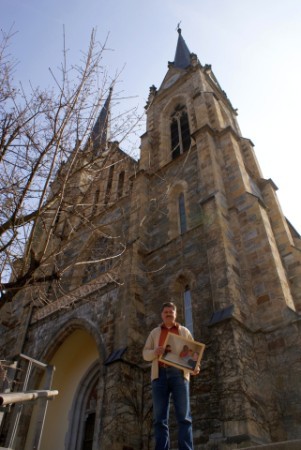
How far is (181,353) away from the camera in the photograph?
4.09 meters

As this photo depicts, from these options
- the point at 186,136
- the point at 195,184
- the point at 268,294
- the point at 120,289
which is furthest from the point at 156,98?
the point at 268,294

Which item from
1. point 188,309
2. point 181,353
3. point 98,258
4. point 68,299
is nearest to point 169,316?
point 181,353

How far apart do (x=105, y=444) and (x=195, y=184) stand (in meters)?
8.63

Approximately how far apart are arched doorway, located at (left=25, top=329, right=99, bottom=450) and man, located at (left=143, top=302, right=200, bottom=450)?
316 inches

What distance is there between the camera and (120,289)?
11.0 meters

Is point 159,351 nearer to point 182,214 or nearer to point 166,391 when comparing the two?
point 166,391

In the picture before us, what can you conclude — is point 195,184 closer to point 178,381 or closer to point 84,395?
point 84,395

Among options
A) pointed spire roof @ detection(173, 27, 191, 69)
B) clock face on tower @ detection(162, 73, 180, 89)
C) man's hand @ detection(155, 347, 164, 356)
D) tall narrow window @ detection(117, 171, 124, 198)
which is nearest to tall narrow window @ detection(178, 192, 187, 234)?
tall narrow window @ detection(117, 171, 124, 198)

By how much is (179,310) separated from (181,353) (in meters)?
6.13

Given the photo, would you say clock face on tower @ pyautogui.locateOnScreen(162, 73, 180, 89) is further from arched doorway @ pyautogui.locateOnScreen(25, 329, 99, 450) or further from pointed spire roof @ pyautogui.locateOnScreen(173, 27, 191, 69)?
arched doorway @ pyautogui.locateOnScreen(25, 329, 99, 450)

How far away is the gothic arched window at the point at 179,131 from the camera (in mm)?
17703

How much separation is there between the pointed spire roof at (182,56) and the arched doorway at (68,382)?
1985 centimetres

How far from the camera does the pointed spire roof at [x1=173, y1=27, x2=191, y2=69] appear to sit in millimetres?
26888

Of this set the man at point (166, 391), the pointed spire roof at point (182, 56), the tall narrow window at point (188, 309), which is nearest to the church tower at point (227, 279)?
the tall narrow window at point (188, 309)
